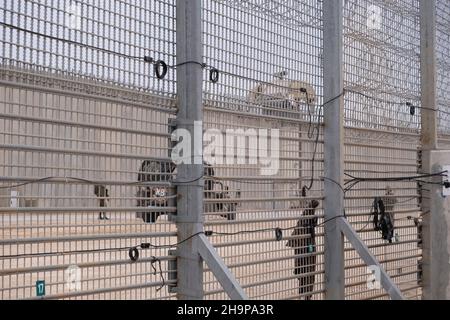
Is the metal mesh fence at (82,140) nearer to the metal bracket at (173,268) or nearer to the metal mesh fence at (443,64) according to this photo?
the metal bracket at (173,268)

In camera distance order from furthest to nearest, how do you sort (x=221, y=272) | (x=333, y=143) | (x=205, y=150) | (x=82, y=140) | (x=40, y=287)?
(x=333, y=143) → (x=205, y=150) → (x=221, y=272) → (x=82, y=140) → (x=40, y=287)

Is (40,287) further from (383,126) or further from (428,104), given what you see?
Answer: (428,104)

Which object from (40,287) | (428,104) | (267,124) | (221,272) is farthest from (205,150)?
(428,104)

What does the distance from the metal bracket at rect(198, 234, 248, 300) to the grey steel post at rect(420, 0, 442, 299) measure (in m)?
4.30

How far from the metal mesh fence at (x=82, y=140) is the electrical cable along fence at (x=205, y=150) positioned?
1 cm

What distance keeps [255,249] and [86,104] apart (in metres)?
2.13

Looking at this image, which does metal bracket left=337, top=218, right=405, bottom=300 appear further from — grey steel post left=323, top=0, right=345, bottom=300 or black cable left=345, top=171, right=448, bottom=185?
black cable left=345, top=171, right=448, bottom=185

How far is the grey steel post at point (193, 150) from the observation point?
473 centimetres

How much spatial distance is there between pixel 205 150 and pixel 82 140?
118 cm

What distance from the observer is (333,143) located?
645 centimetres

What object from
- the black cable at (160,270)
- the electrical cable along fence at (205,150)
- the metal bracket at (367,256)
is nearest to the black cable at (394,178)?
→ the electrical cable along fence at (205,150)

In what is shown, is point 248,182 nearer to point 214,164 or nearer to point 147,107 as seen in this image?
point 214,164

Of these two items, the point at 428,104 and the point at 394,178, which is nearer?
the point at 394,178
